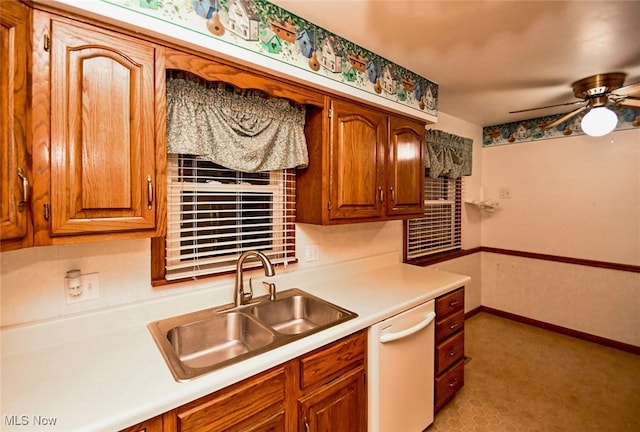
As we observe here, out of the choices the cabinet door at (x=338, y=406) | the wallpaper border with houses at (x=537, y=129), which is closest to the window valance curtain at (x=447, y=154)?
the wallpaper border with houses at (x=537, y=129)

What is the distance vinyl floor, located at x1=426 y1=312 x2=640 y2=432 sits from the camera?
6.48 ft

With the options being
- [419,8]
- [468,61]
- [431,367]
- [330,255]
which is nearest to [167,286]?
[330,255]

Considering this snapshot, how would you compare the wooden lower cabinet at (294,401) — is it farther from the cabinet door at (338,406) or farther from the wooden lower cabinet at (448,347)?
the wooden lower cabinet at (448,347)

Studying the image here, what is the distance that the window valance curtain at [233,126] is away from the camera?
1.36m

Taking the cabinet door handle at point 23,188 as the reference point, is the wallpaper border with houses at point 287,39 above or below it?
above

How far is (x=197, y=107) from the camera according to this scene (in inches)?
55.8

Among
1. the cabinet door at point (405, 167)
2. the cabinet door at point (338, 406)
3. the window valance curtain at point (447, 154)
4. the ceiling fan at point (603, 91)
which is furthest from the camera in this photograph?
the window valance curtain at point (447, 154)

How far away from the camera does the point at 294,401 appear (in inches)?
47.6

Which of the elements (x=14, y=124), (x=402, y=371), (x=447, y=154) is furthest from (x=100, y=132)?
(x=447, y=154)

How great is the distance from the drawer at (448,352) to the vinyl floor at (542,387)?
0.35 metres

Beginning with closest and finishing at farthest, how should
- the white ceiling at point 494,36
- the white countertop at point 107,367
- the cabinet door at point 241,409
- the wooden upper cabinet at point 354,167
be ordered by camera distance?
the white countertop at point 107,367 < the cabinet door at point 241,409 < the white ceiling at point 494,36 < the wooden upper cabinet at point 354,167

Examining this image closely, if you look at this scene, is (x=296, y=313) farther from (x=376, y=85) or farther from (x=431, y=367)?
(x=376, y=85)

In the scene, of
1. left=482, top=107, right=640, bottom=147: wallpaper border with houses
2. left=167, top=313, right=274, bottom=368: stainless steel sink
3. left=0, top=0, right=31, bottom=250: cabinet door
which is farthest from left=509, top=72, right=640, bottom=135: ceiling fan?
left=0, top=0, right=31, bottom=250: cabinet door

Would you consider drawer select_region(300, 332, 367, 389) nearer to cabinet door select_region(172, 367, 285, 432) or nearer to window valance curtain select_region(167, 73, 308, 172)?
cabinet door select_region(172, 367, 285, 432)
